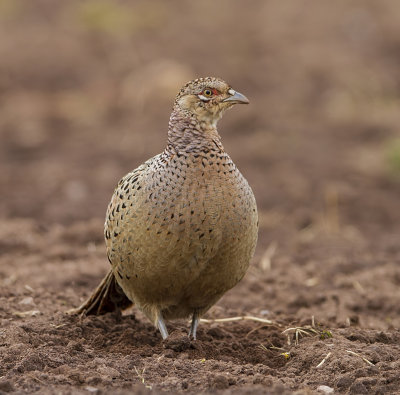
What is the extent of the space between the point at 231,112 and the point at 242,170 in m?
2.27

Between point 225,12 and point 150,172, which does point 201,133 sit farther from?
point 225,12

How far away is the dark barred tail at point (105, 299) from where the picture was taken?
595 cm

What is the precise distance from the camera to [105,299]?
600 centimetres

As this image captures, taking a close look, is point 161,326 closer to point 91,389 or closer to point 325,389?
point 91,389

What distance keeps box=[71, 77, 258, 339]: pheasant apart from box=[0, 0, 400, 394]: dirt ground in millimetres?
381

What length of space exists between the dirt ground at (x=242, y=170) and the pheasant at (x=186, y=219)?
38 centimetres

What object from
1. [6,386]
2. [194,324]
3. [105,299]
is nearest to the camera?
[6,386]

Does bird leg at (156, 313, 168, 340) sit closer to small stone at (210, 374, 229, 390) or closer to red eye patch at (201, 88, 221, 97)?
small stone at (210, 374, 229, 390)

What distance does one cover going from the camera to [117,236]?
5.39 m

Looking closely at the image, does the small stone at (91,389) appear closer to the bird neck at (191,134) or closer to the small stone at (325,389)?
the small stone at (325,389)

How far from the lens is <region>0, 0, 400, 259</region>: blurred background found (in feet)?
34.8

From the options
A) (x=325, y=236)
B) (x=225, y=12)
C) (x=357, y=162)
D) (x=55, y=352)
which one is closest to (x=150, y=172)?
(x=55, y=352)

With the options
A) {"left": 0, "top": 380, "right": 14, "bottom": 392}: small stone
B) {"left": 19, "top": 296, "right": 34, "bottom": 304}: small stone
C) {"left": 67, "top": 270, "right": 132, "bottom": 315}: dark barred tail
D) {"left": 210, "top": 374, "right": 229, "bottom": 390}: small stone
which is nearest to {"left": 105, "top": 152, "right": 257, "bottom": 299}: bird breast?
{"left": 67, "top": 270, "right": 132, "bottom": 315}: dark barred tail

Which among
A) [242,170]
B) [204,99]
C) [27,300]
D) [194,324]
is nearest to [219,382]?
[194,324]
